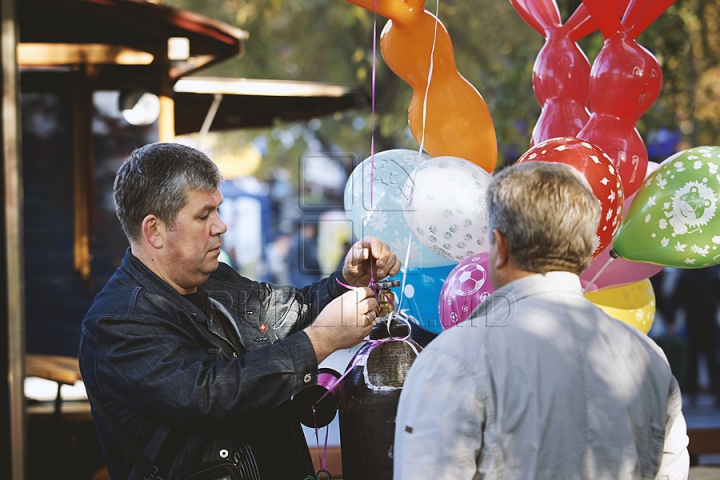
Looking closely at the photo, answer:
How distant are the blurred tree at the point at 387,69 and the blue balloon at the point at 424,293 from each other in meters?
3.63

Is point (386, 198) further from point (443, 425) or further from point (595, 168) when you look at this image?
point (443, 425)

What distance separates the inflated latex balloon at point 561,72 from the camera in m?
2.70

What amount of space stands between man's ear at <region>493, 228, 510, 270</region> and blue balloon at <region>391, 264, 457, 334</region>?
119 cm

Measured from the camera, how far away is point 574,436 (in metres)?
1.35

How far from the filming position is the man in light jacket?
4.32 ft

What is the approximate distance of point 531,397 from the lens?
1.32 m

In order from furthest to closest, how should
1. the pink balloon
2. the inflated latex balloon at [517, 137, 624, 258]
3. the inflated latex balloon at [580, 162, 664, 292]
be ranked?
the inflated latex balloon at [580, 162, 664, 292] < the pink balloon < the inflated latex balloon at [517, 137, 624, 258]

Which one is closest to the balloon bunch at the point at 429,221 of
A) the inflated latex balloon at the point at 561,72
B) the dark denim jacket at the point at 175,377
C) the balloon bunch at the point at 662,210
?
the balloon bunch at the point at 662,210

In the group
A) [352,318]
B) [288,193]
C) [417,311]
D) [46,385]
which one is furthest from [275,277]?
[352,318]

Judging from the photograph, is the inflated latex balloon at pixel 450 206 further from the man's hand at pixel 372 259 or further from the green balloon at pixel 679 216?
the green balloon at pixel 679 216

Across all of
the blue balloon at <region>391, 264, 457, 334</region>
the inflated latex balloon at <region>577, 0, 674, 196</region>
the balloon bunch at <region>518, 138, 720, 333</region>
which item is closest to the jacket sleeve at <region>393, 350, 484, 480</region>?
the balloon bunch at <region>518, 138, 720, 333</region>

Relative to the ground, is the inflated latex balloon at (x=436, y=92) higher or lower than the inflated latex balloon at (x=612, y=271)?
higher

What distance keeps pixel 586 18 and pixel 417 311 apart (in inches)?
50.9

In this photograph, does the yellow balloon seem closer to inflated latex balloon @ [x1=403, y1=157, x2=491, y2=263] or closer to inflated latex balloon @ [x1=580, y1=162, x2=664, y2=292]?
inflated latex balloon @ [x1=580, y1=162, x2=664, y2=292]
